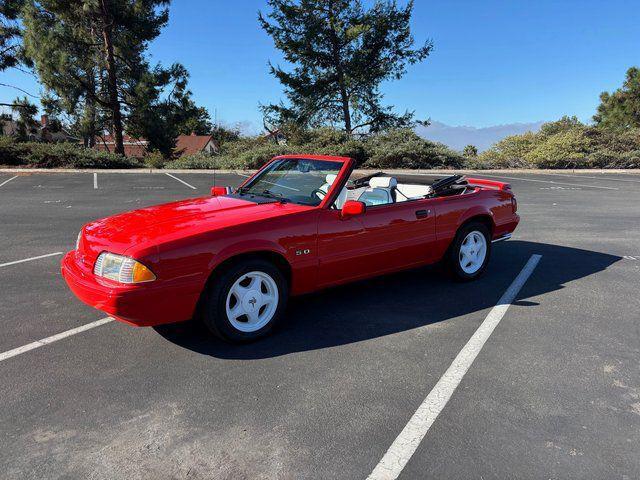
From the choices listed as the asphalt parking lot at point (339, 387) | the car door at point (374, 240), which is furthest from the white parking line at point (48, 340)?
the car door at point (374, 240)

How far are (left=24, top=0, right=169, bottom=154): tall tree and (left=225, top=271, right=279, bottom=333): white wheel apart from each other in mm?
26480

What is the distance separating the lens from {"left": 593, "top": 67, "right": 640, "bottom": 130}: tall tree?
4225cm

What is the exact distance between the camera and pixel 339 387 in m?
3.19

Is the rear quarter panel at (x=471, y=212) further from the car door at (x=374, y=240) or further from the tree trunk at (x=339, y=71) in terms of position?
the tree trunk at (x=339, y=71)

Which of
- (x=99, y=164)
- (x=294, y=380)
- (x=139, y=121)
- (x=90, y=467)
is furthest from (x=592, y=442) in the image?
(x=139, y=121)

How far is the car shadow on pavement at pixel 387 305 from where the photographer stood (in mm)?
3865

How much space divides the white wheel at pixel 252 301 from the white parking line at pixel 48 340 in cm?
131

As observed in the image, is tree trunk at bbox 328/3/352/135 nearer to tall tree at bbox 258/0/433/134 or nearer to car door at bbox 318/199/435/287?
tall tree at bbox 258/0/433/134

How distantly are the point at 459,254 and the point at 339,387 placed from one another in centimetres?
278

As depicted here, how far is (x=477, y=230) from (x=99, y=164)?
2053 centimetres

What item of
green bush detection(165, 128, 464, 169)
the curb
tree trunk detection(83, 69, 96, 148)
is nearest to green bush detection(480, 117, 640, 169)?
the curb

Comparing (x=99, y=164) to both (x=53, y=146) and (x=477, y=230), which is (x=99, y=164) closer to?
(x=53, y=146)

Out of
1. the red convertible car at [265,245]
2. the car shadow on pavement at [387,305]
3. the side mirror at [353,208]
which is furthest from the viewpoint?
the side mirror at [353,208]

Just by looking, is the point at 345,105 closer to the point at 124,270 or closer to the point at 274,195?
the point at 274,195
